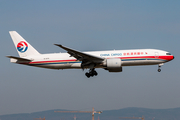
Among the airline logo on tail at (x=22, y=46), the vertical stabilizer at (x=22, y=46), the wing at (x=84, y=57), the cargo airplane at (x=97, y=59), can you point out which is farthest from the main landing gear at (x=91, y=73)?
the airline logo on tail at (x=22, y=46)

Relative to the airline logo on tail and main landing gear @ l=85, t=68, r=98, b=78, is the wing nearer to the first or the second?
main landing gear @ l=85, t=68, r=98, b=78

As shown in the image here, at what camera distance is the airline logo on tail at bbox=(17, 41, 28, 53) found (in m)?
46.8

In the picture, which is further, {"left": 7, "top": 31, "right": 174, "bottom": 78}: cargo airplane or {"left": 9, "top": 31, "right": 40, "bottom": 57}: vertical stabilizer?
{"left": 9, "top": 31, "right": 40, "bottom": 57}: vertical stabilizer

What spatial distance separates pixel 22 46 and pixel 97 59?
1399 cm

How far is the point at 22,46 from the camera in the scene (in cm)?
4712

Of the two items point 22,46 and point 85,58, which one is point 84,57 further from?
point 22,46

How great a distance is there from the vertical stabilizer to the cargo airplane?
1312 mm

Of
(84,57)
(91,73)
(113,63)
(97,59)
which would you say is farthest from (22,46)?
(113,63)

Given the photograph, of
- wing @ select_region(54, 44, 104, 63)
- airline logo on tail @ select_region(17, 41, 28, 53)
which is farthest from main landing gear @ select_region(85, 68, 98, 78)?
airline logo on tail @ select_region(17, 41, 28, 53)

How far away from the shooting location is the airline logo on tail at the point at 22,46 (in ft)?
154

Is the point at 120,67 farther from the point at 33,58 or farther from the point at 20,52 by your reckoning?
the point at 20,52

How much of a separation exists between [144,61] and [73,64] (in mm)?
Answer: 10699

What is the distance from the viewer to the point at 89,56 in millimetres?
40188

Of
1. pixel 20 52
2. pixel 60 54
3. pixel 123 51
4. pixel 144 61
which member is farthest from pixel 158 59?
pixel 20 52
